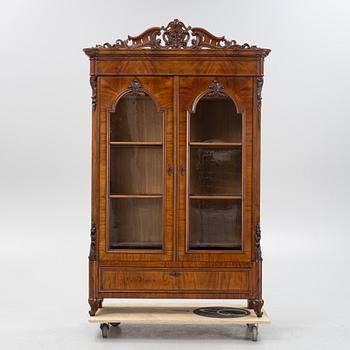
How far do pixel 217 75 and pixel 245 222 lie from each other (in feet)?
3.49

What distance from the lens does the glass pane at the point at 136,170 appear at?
22.2 ft

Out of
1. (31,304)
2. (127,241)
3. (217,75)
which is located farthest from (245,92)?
(31,304)

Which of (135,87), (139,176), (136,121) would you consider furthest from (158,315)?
(135,87)

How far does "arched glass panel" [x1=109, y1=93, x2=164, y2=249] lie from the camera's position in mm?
6758

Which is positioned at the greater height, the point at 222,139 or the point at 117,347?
the point at 222,139

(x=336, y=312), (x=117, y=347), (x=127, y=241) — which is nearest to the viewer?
(x=117, y=347)

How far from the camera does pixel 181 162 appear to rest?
670 centimetres

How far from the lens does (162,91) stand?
21.9 feet

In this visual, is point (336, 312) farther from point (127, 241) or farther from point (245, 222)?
point (127, 241)

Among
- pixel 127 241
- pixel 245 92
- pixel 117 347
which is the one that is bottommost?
pixel 117 347

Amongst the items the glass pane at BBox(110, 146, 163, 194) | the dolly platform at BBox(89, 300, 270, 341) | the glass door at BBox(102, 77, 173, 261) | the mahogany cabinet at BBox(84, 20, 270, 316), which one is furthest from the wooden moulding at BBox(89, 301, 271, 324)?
the glass pane at BBox(110, 146, 163, 194)

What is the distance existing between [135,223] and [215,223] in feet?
1.90

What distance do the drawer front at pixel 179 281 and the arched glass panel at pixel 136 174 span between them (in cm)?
21

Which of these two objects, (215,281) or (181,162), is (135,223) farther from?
(215,281)
